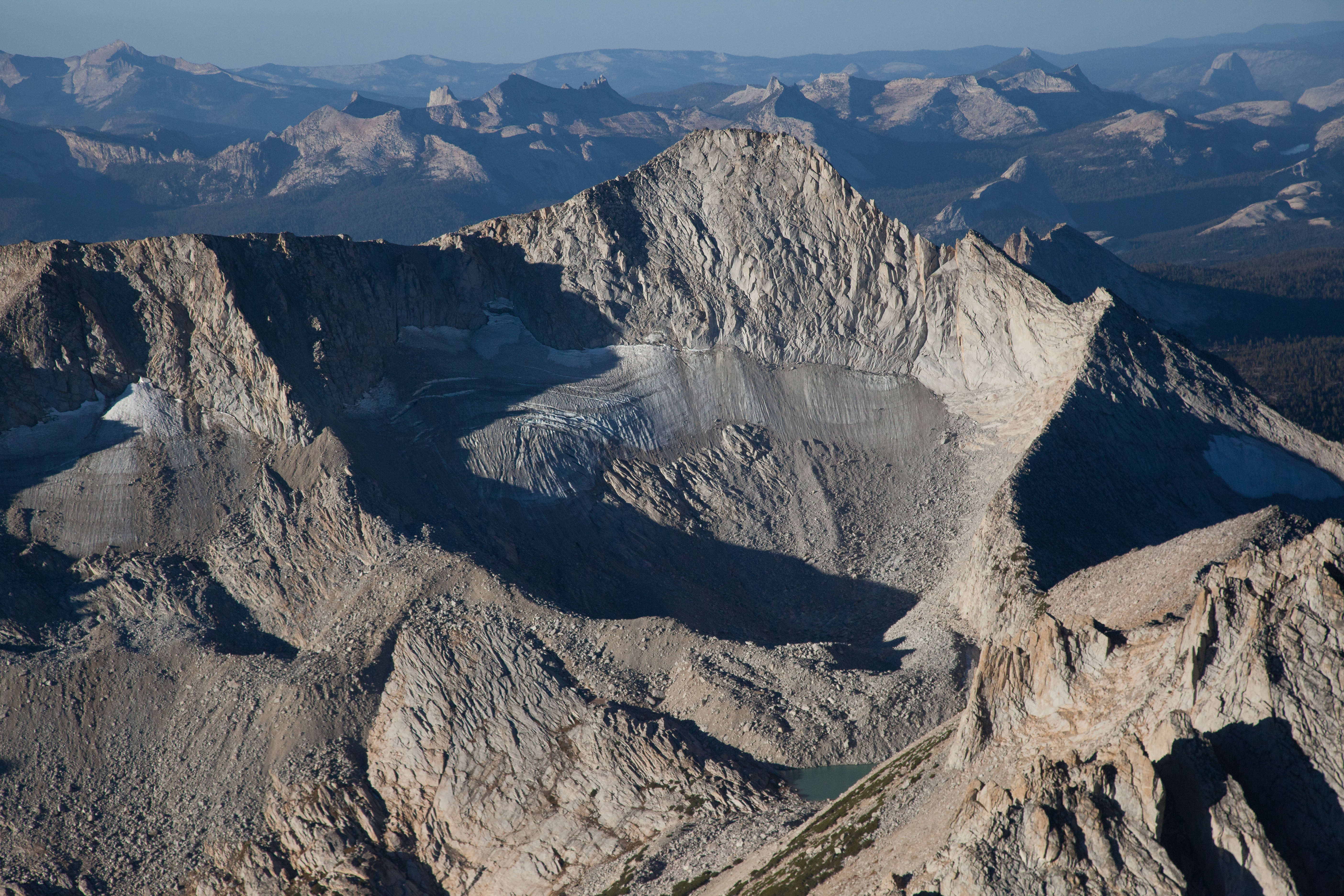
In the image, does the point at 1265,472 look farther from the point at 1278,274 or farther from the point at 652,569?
the point at 1278,274

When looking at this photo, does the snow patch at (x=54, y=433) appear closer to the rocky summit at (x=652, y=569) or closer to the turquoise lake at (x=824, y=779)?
the rocky summit at (x=652, y=569)

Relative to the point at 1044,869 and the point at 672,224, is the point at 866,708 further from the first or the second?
the point at 672,224

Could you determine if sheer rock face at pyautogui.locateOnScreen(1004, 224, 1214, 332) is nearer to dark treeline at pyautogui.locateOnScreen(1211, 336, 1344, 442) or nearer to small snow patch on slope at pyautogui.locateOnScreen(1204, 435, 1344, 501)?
dark treeline at pyautogui.locateOnScreen(1211, 336, 1344, 442)

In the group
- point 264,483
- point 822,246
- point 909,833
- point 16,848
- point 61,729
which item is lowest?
point 16,848

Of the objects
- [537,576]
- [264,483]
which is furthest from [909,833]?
[264,483]

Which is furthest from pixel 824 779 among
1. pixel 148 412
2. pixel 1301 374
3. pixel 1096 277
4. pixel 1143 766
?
pixel 1301 374

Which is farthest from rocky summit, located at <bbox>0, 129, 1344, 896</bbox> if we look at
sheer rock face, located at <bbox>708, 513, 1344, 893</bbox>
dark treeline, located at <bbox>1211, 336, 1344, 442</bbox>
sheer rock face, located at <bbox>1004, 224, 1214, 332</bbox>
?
sheer rock face, located at <bbox>1004, 224, 1214, 332</bbox>

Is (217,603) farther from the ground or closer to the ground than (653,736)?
farther from the ground
